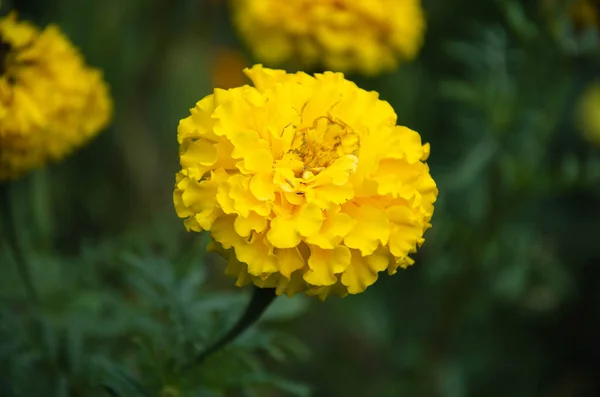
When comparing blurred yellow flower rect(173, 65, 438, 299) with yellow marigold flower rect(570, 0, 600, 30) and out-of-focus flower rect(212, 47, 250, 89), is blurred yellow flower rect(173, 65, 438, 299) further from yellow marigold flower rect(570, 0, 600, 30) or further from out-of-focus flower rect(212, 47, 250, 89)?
out-of-focus flower rect(212, 47, 250, 89)

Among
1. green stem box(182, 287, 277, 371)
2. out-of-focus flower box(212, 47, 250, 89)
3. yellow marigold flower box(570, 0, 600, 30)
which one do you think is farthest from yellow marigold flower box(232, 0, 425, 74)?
green stem box(182, 287, 277, 371)

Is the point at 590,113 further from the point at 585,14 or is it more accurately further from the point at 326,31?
the point at 326,31

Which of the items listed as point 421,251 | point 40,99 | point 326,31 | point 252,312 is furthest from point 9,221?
point 421,251

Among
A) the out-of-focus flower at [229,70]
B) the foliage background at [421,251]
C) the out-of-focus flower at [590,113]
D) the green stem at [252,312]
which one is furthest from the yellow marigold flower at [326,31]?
the out-of-focus flower at [590,113]

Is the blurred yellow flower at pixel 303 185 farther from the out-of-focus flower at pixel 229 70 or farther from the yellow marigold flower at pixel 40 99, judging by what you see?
the out-of-focus flower at pixel 229 70

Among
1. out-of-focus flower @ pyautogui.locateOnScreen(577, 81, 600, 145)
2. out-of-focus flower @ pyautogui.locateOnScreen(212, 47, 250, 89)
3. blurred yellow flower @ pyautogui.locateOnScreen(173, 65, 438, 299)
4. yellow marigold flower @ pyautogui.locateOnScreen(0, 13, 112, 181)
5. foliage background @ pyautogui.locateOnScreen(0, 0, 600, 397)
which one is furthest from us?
out-of-focus flower @ pyautogui.locateOnScreen(577, 81, 600, 145)

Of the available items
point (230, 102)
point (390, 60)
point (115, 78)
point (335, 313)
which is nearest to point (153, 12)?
point (115, 78)
